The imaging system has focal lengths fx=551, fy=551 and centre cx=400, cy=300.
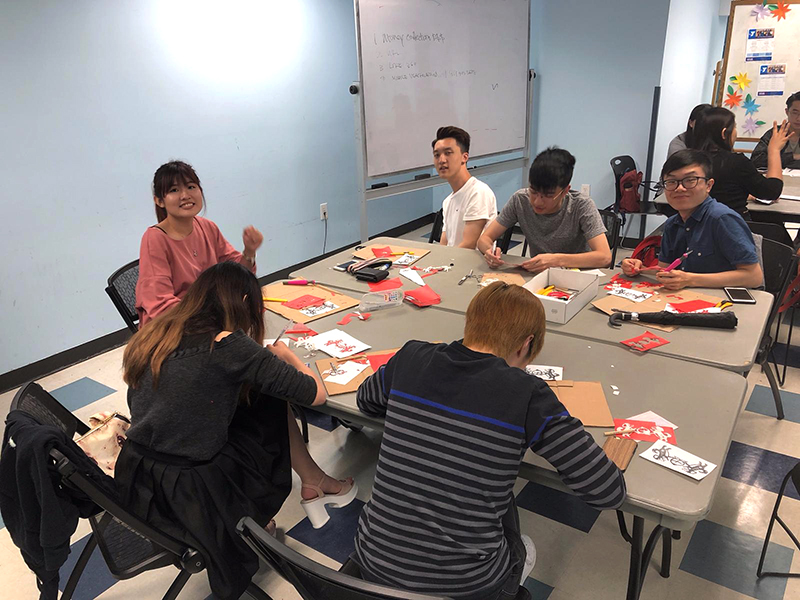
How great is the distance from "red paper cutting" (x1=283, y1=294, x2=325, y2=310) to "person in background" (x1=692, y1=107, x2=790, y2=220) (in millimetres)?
2502

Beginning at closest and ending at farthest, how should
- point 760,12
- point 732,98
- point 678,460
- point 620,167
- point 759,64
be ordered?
point 678,460 → point 620,167 → point 760,12 → point 759,64 → point 732,98

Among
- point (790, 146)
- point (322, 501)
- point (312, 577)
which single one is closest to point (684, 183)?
point (322, 501)

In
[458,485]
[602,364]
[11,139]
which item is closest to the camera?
[458,485]

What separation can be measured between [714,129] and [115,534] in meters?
3.57

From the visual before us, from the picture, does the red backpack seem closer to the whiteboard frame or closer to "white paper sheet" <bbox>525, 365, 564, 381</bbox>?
"white paper sheet" <bbox>525, 365, 564, 381</bbox>

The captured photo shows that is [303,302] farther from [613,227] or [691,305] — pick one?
[613,227]

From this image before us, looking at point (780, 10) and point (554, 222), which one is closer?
point (554, 222)

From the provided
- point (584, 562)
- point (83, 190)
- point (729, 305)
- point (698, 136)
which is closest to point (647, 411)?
point (584, 562)

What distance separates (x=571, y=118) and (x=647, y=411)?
4.37m

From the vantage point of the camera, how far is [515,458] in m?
1.08

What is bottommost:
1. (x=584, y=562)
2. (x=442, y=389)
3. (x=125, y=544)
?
(x=584, y=562)

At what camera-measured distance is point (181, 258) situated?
7.50 ft

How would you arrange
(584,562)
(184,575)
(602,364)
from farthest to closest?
Result: (584,562), (602,364), (184,575)

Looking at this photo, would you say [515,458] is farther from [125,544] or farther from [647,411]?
[125,544]
